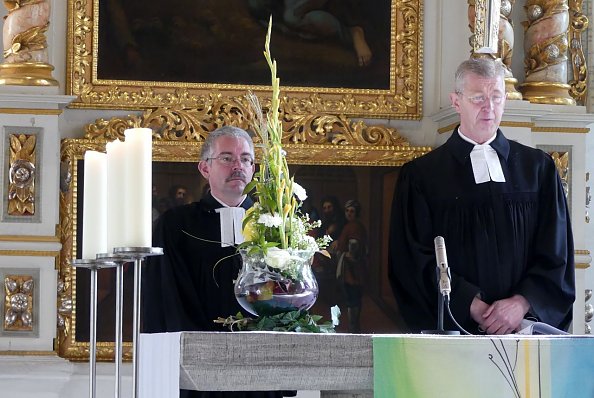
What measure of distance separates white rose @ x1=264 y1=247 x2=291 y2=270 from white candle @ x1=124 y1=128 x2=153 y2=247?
41.4 inches

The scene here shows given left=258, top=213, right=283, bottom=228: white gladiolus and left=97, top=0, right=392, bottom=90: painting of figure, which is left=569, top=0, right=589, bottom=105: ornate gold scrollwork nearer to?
left=97, top=0, right=392, bottom=90: painting of figure

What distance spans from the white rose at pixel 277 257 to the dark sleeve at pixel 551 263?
1.69 m

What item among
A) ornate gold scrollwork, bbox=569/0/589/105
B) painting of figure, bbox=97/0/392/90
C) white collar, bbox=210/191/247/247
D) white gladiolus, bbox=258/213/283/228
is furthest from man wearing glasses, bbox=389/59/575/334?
ornate gold scrollwork, bbox=569/0/589/105

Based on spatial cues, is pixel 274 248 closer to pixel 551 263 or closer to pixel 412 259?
pixel 412 259

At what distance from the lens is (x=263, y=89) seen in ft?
25.8

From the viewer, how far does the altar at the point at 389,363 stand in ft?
12.2


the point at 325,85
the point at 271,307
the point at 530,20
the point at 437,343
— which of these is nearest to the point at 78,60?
the point at 325,85

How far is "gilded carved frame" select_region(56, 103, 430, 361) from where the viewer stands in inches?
297

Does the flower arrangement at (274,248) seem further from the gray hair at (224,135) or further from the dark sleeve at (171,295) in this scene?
the gray hair at (224,135)

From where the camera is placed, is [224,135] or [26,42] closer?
[224,135]

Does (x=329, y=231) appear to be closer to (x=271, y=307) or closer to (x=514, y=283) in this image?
(x=514, y=283)

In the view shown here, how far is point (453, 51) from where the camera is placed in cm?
805

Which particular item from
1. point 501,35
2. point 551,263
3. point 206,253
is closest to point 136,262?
point 206,253

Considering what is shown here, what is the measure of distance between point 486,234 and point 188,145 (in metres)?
2.38
